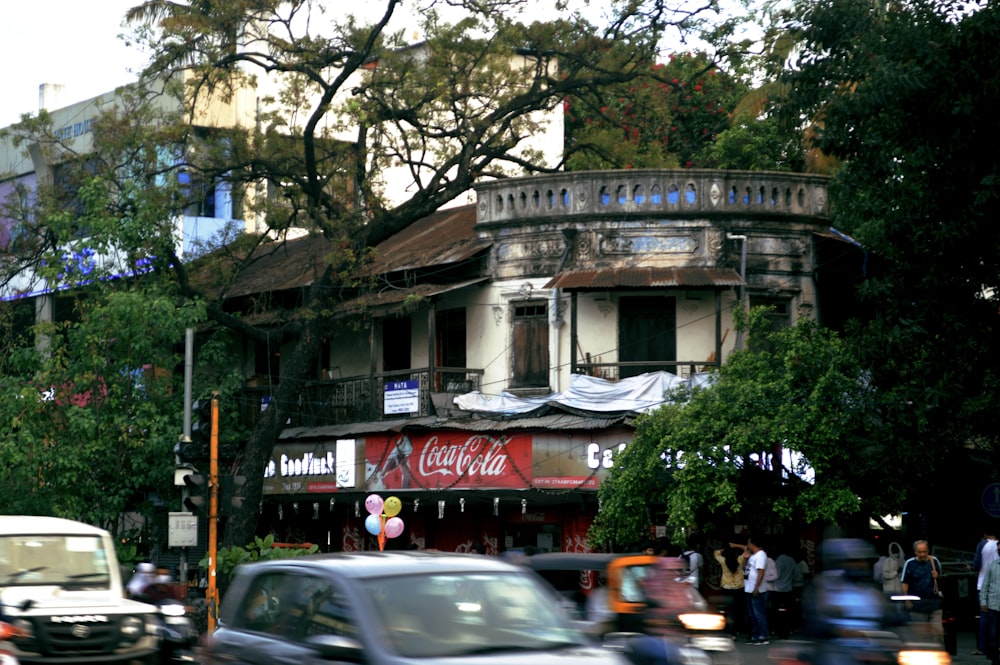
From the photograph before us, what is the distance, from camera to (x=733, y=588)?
26219 millimetres

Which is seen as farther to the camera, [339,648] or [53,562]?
[53,562]

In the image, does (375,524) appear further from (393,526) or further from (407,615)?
(407,615)

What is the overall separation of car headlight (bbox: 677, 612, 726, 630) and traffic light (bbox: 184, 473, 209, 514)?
11.1 metres

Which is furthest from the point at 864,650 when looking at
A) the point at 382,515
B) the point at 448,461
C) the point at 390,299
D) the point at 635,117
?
the point at 635,117

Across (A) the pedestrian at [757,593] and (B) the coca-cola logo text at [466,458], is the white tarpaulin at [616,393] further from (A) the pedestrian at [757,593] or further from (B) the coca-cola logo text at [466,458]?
(A) the pedestrian at [757,593]

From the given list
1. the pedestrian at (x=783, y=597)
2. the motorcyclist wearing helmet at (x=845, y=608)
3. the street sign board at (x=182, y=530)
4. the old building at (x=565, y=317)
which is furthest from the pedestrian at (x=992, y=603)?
the street sign board at (x=182, y=530)

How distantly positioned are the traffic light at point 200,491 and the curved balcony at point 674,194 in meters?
9.88

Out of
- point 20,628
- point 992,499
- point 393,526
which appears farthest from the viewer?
point 393,526

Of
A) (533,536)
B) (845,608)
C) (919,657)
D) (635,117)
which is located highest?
(635,117)

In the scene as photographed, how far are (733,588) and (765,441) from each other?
11.7 feet

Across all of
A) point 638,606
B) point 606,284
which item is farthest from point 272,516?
point 638,606

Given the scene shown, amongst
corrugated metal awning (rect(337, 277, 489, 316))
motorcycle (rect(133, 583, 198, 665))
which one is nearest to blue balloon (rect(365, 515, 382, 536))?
corrugated metal awning (rect(337, 277, 489, 316))

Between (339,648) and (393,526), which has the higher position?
(339,648)

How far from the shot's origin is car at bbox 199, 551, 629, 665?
9.16 meters
